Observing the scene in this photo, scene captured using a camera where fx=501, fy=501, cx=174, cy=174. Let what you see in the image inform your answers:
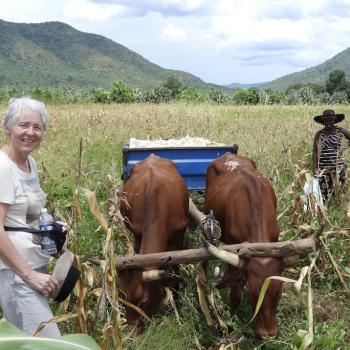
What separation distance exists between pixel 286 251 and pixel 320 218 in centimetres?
182

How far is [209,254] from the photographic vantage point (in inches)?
149

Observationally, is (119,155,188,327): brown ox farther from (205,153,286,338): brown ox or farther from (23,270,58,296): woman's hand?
(23,270,58,296): woman's hand

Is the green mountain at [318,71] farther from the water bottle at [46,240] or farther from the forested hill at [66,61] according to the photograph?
the water bottle at [46,240]

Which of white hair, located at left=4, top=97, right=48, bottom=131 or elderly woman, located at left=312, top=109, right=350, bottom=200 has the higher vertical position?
white hair, located at left=4, top=97, right=48, bottom=131

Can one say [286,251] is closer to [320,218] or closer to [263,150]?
[320,218]

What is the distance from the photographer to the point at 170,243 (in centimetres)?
480

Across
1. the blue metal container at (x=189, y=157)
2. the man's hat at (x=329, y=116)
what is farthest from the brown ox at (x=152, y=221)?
the man's hat at (x=329, y=116)

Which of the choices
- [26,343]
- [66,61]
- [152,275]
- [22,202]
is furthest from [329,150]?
[66,61]

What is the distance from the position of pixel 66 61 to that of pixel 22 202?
151m

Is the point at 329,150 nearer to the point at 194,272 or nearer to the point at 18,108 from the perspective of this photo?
the point at 194,272

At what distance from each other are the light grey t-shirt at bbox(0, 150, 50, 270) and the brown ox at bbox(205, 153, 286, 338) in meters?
1.65

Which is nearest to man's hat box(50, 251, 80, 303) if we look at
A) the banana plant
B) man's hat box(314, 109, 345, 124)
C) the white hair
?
the white hair

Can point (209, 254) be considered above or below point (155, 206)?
below

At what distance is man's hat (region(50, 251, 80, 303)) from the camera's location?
9.26ft
